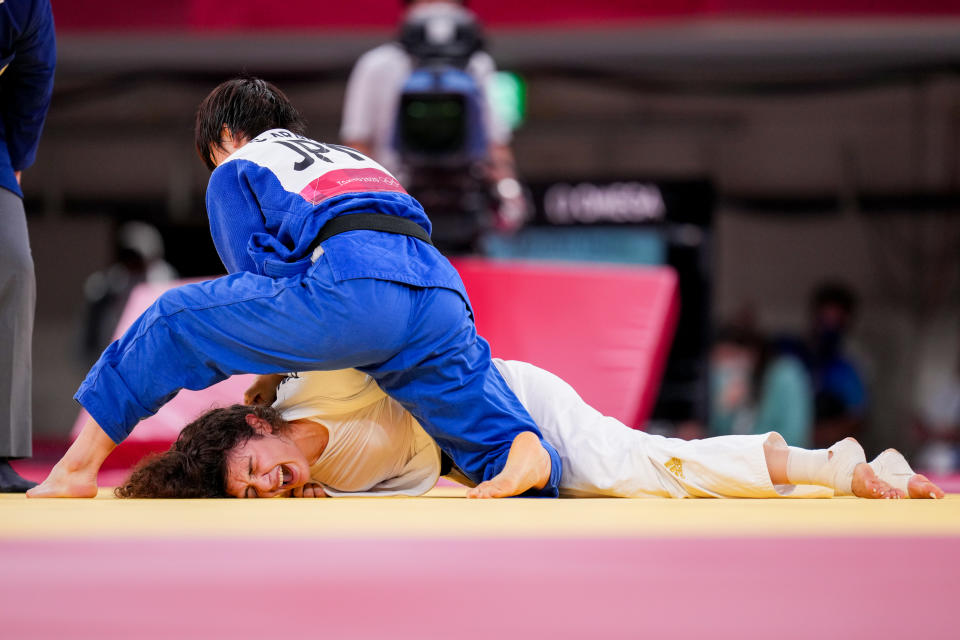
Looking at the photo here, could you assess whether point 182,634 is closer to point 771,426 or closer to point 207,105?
point 207,105

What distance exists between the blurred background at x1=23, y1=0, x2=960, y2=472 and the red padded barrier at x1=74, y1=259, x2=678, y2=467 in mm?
2299

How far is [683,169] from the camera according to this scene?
688 cm

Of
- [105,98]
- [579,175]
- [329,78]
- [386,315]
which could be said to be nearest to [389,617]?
[386,315]

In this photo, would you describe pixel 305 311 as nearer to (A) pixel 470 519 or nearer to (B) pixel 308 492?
(B) pixel 308 492

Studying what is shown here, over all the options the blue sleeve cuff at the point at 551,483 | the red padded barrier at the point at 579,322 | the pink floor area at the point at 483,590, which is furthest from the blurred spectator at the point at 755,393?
the pink floor area at the point at 483,590

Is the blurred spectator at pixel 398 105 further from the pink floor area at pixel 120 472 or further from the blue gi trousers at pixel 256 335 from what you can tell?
the blue gi trousers at pixel 256 335

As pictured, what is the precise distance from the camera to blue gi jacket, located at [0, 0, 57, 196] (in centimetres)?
195

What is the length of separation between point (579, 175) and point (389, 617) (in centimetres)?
581

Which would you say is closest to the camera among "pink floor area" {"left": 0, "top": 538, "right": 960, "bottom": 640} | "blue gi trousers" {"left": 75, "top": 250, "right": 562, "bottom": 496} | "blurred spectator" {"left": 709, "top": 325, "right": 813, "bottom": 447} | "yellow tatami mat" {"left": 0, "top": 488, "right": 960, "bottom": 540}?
"pink floor area" {"left": 0, "top": 538, "right": 960, "bottom": 640}

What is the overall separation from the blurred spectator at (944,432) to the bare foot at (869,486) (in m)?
4.11

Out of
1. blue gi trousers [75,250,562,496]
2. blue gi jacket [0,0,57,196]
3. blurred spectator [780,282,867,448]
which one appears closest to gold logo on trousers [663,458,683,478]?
blue gi trousers [75,250,562,496]

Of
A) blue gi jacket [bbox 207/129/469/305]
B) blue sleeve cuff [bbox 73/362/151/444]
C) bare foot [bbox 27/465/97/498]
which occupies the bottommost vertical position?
bare foot [bbox 27/465/97/498]

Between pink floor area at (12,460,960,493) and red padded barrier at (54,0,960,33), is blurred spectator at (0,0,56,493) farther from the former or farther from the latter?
red padded barrier at (54,0,960,33)

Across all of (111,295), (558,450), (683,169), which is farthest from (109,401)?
(683,169)
